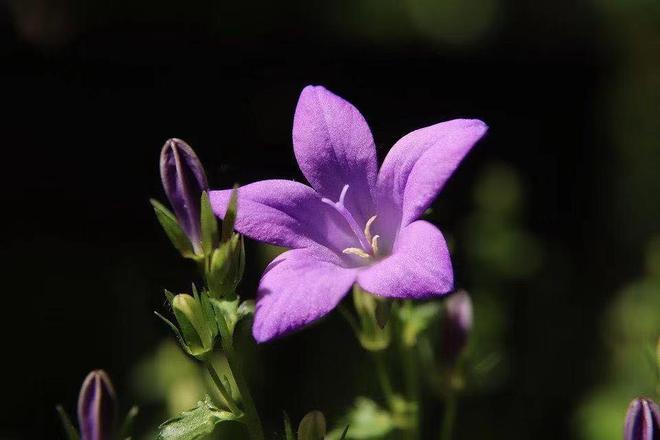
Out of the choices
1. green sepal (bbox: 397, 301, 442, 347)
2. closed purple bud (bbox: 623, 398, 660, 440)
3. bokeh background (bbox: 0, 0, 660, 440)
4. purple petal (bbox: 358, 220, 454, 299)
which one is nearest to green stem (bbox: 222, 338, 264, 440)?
purple petal (bbox: 358, 220, 454, 299)

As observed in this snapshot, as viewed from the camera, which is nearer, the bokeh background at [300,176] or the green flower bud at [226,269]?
the green flower bud at [226,269]

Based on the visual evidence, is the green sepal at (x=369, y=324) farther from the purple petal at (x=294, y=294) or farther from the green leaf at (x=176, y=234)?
the green leaf at (x=176, y=234)

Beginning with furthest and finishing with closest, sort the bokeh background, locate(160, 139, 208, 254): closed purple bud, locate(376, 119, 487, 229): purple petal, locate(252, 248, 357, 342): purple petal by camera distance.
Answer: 1. the bokeh background
2. locate(160, 139, 208, 254): closed purple bud
3. locate(376, 119, 487, 229): purple petal
4. locate(252, 248, 357, 342): purple petal

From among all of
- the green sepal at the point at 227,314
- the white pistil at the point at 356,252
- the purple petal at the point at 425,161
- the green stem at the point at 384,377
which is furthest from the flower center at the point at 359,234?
the green sepal at the point at 227,314

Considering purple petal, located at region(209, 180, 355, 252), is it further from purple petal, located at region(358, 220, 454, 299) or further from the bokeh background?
the bokeh background

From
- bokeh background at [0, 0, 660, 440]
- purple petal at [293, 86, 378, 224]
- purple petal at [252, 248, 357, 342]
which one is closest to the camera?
purple petal at [252, 248, 357, 342]

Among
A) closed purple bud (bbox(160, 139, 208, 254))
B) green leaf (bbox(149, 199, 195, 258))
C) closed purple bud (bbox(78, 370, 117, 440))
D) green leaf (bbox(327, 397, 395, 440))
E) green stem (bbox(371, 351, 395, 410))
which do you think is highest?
closed purple bud (bbox(160, 139, 208, 254))

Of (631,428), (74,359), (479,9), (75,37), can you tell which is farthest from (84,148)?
(631,428)

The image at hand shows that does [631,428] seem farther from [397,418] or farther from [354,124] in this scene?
[354,124]
